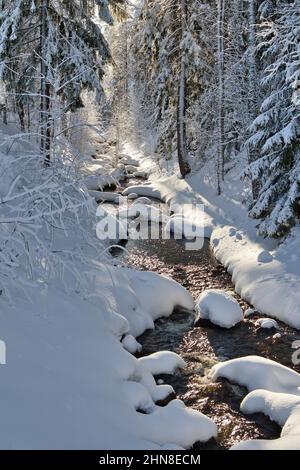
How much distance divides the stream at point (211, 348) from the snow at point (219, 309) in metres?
0.15

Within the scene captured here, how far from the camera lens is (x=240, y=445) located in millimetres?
5305

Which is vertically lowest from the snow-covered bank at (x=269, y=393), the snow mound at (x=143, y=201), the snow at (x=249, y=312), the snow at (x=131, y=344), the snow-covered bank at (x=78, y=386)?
the snow mound at (x=143, y=201)


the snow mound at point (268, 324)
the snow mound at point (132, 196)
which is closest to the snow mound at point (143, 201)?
the snow mound at point (132, 196)

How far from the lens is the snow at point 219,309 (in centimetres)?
898

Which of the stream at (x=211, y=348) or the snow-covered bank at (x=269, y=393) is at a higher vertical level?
the snow-covered bank at (x=269, y=393)

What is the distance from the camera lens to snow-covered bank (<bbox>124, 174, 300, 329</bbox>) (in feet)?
31.5

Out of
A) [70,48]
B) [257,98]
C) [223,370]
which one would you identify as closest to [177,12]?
[257,98]

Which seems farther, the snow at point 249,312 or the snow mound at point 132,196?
the snow mound at point 132,196

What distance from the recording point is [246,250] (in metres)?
12.5

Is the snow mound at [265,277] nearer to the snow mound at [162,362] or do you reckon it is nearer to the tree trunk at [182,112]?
the snow mound at [162,362]

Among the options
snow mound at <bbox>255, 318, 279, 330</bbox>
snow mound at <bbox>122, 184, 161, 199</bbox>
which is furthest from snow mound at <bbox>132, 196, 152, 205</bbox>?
snow mound at <bbox>255, 318, 279, 330</bbox>

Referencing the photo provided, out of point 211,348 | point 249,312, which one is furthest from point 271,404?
point 249,312

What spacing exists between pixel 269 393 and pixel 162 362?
5.89 feet
